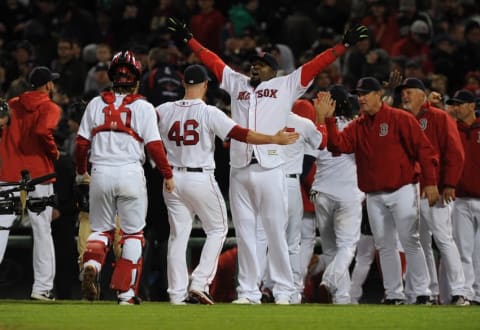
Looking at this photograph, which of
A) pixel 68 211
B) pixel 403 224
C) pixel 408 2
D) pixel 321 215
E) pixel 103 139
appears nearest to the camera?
pixel 103 139

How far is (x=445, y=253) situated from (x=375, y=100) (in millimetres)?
1804

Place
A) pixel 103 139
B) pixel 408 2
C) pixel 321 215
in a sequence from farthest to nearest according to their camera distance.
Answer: pixel 408 2, pixel 321 215, pixel 103 139

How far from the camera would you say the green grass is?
361 inches

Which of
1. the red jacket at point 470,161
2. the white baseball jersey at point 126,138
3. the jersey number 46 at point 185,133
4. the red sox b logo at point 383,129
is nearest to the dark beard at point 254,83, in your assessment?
the jersey number 46 at point 185,133

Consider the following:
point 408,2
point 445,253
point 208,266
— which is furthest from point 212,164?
point 408,2

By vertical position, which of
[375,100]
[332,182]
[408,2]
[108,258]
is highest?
[408,2]

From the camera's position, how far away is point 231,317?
32.1 feet

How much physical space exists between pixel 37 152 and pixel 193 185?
2.30m

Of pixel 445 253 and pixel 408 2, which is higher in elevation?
pixel 408 2

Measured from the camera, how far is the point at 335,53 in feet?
37.6

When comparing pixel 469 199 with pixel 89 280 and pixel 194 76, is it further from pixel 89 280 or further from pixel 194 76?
pixel 89 280

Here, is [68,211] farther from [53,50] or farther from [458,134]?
[53,50]

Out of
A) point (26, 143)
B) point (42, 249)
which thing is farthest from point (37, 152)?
point (42, 249)

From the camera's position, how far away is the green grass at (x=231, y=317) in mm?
9164
